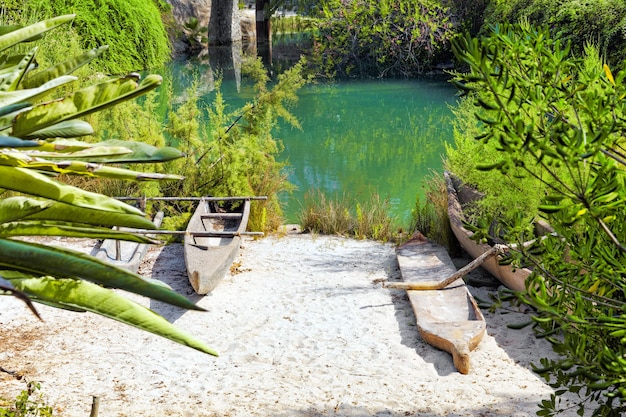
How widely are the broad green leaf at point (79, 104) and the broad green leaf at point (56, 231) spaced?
7.2 inches

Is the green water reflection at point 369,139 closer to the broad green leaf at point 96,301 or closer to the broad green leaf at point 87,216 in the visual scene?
the broad green leaf at point 87,216

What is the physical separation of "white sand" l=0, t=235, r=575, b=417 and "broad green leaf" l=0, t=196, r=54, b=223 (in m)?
2.65

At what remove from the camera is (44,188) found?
145 centimetres

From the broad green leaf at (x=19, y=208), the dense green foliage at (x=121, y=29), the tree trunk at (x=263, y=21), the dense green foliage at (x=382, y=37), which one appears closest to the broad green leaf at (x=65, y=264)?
the broad green leaf at (x=19, y=208)

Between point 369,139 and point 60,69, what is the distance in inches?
507

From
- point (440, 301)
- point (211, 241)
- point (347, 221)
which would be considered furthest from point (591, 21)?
point (440, 301)

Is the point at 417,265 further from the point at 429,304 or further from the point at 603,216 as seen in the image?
the point at 603,216

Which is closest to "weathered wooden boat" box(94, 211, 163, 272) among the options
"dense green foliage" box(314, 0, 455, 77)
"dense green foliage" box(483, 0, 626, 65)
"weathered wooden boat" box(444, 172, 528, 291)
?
"weathered wooden boat" box(444, 172, 528, 291)

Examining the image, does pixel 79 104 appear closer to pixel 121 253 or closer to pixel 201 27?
pixel 121 253

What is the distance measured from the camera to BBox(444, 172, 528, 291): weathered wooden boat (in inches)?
227

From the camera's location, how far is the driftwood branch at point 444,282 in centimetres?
589

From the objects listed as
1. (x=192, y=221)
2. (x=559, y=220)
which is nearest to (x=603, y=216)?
(x=559, y=220)

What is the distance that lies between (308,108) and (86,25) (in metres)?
6.74

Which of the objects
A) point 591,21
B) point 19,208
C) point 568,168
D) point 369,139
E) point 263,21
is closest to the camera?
point 19,208
